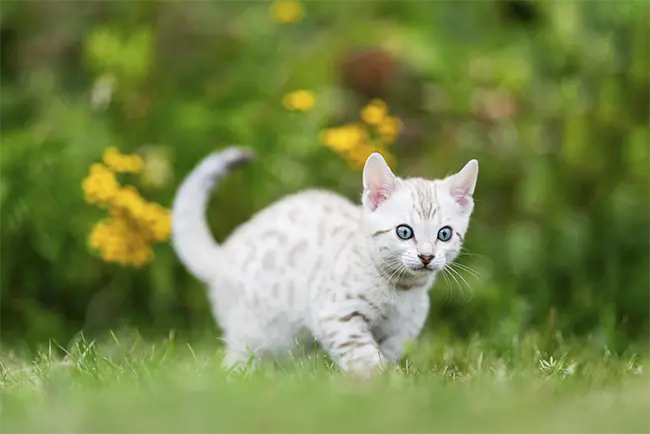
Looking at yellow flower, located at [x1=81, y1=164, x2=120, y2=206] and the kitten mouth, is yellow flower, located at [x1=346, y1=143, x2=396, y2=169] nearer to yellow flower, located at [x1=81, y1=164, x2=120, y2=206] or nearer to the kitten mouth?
yellow flower, located at [x1=81, y1=164, x2=120, y2=206]

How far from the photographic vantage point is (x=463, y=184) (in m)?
3.05

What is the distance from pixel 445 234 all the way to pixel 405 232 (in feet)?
0.45

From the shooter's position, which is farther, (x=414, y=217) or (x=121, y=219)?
(x=121, y=219)

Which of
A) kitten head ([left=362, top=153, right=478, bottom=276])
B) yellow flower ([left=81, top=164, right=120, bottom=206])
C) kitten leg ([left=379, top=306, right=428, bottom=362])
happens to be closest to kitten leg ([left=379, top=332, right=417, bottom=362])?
kitten leg ([left=379, top=306, right=428, bottom=362])

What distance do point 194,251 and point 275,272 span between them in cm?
56

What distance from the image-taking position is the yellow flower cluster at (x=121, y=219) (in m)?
3.98

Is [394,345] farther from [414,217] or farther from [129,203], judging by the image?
[129,203]

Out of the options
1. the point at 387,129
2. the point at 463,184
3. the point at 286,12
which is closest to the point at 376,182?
the point at 463,184

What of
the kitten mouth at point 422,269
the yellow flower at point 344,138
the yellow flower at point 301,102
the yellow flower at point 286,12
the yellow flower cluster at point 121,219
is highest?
the yellow flower at point 286,12

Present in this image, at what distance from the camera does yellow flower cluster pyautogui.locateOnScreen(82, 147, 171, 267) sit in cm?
398

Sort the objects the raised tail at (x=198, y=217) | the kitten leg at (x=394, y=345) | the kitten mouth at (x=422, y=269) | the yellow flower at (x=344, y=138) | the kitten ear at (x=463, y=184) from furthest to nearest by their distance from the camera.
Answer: the yellow flower at (x=344, y=138), the raised tail at (x=198, y=217), the kitten leg at (x=394, y=345), the kitten ear at (x=463, y=184), the kitten mouth at (x=422, y=269)

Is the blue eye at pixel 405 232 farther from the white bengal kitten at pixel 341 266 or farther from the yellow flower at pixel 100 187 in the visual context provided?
the yellow flower at pixel 100 187

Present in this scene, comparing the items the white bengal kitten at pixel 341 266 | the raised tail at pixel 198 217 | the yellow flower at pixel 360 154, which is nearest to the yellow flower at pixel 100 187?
the raised tail at pixel 198 217

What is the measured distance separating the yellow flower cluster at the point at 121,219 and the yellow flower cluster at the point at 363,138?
85 centimetres
